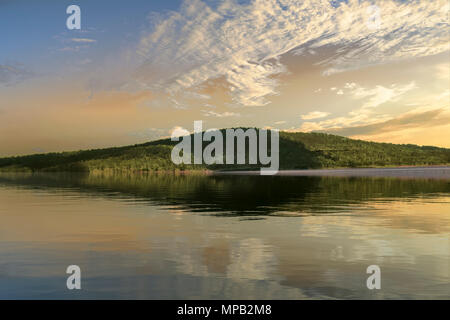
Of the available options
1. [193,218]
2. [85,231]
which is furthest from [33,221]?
[193,218]

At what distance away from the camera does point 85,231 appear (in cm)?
3294

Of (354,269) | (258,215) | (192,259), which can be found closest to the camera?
(354,269)

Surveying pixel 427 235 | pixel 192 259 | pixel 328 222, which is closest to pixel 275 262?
pixel 192 259

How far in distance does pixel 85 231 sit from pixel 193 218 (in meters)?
10.7

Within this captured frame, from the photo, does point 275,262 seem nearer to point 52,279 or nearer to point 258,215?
point 52,279

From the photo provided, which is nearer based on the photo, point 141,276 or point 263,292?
point 263,292

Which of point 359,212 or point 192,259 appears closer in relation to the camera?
point 192,259

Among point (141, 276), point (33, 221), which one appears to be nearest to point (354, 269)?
point (141, 276)

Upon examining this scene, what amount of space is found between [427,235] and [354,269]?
12.2 meters

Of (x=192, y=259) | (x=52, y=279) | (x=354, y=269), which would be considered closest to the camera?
(x=52, y=279)

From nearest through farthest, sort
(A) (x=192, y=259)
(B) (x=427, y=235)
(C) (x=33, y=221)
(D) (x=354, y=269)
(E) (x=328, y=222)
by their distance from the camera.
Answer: (D) (x=354, y=269)
(A) (x=192, y=259)
(B) (x=427, y=235)
(E) (x=328, y=222)
(C) (x=33, y=221)

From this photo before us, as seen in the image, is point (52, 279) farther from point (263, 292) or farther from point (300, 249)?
point (300, 249)

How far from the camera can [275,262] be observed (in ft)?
70.8

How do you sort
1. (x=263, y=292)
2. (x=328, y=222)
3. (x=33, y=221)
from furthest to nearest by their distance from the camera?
(x=33, y=221) → (x=328, y=222) → (x=263, y=292)
